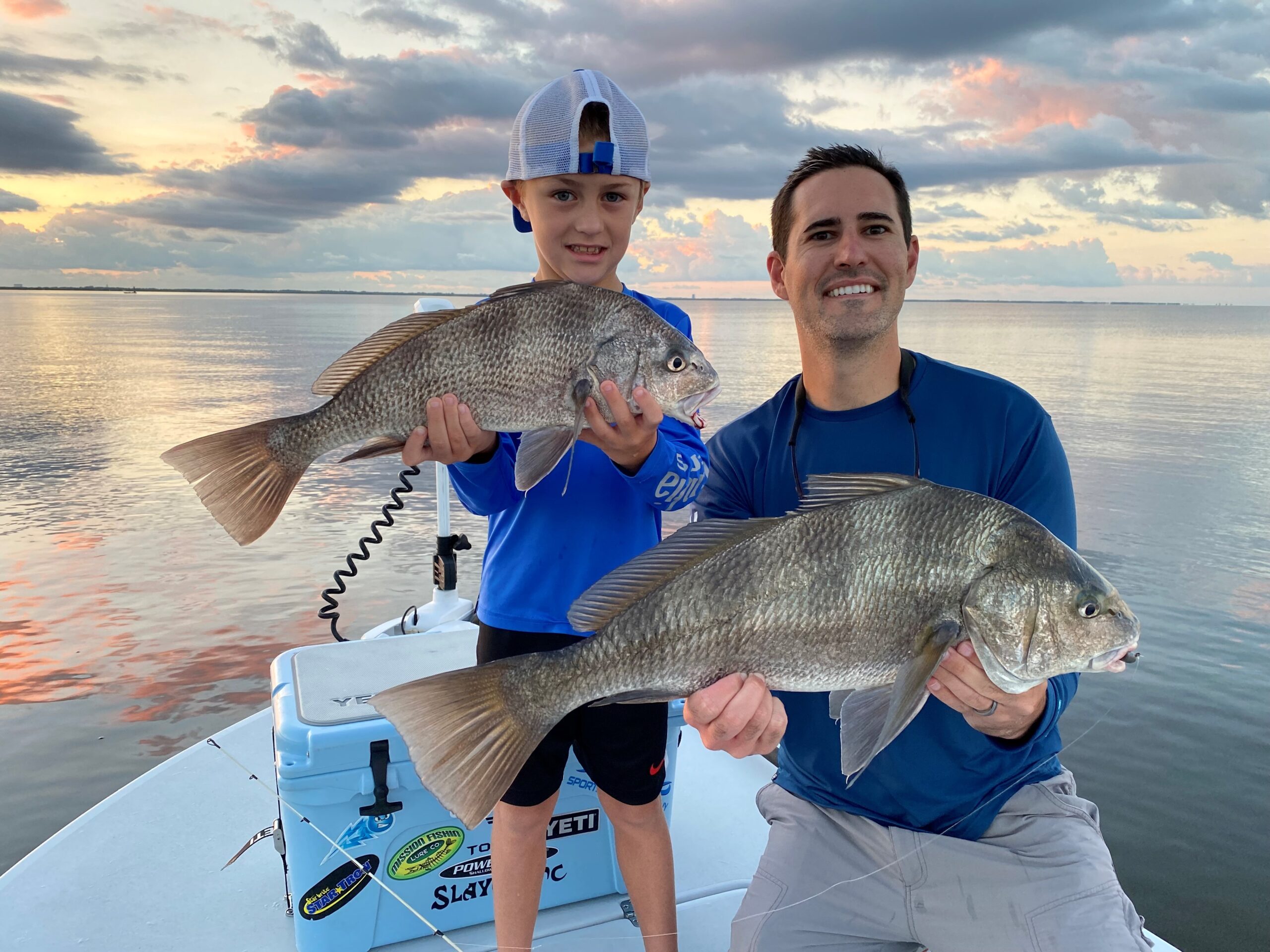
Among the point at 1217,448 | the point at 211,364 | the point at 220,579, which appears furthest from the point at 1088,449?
the point at 211,364

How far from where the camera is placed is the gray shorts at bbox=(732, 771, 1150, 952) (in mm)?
2367

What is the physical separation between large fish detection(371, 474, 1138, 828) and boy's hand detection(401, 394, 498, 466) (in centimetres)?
68

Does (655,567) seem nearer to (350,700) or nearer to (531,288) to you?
(531,288)

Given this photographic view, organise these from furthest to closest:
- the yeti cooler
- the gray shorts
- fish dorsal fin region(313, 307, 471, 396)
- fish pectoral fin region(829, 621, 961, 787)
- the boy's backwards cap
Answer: the yeti cooler → the boy's backwards cap → fish dorsal fin region(313, 307, 471, 396) → the gray shorts → fish pectoral fin region(829, 621, 961, 787)

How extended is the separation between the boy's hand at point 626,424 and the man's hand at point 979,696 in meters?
1.04

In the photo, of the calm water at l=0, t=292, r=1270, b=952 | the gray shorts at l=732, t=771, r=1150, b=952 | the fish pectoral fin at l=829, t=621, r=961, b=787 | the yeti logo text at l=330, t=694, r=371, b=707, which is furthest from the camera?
the calm water at l=0, t=292, r=1270, b=952

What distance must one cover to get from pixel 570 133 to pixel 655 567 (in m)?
1.48

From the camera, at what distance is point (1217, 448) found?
1675 cm

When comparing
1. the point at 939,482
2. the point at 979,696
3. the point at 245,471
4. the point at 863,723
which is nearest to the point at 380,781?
the point at 245,471

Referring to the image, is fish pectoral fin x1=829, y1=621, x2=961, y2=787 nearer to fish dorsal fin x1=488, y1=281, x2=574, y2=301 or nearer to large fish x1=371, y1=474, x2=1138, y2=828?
large fish x1=371, y1=474, x2=1138, y2=828

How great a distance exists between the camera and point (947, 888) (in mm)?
2504

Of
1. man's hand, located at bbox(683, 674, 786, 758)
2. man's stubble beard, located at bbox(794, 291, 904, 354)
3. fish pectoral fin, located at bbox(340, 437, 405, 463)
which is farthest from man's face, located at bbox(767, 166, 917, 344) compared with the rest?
fish pectoral fin, located at bbox(340, 437, 405, 463)

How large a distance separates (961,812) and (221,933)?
2.86 metres

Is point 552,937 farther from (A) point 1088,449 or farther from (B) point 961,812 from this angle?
(A) point 1088,449
